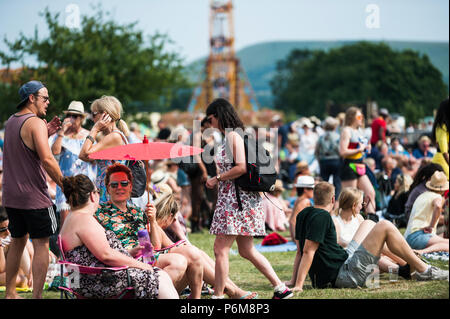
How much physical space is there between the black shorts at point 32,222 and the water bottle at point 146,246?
1010mm

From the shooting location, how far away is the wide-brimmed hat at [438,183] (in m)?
7.74

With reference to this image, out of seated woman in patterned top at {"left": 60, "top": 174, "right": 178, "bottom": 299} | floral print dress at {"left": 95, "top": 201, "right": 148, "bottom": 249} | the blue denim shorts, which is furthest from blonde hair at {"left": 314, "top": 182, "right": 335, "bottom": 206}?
seated woman in patterned top at {"left": 60, "top": 174, "right": 178, "bottom": 299}

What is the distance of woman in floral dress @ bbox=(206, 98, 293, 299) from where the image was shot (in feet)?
18.7

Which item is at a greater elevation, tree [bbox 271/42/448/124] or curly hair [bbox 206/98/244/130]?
tree [bbox 271/42/448/124]

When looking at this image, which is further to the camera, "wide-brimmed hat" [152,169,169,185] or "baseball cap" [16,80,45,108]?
"wide-brimmed hat" [152,169,169,185]

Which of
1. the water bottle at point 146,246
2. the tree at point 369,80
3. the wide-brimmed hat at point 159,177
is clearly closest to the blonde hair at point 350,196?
the water bottle at point 146,246

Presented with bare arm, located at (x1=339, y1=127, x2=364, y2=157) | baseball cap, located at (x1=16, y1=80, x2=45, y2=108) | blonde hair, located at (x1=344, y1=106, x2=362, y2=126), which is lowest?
bare arm, located at (x1=339, y1=127, x2=364, y2=157)

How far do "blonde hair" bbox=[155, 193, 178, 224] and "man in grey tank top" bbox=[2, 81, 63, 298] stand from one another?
98 cm

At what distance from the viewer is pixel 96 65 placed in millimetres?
23156

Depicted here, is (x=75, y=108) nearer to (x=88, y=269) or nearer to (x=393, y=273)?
(x=88, y=269)

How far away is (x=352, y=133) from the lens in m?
9.15

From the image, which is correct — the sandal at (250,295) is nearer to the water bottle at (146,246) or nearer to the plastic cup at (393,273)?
the water bottle at (146,246)

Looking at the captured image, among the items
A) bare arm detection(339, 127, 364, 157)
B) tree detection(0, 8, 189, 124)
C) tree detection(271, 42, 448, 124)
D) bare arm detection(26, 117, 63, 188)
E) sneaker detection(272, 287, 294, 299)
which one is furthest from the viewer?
tree detection(271, 42, 448, 124)

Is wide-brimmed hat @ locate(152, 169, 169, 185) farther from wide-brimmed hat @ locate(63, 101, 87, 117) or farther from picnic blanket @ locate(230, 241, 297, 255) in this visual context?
wide-brimmed hat @ locate(63, 101, 87, 117)
